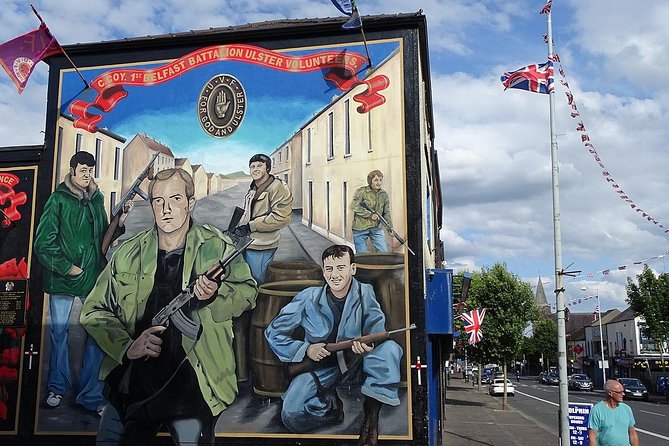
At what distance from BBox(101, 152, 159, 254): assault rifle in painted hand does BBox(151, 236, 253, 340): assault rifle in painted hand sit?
1.93 meters

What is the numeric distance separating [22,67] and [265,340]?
7678 mm

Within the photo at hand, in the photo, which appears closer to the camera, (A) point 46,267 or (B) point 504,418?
(A) point 46,267

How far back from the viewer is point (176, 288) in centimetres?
1338

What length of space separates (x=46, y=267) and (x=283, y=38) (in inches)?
275

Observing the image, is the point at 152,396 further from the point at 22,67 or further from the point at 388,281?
the point at 22,67

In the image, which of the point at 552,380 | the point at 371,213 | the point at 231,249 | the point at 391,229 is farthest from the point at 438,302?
the point at 552,380

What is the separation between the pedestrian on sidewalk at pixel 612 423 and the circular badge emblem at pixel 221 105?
29.2 ft

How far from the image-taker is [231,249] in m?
13.3

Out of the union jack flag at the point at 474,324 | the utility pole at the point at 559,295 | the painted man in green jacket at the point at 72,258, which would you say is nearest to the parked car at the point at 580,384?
the union jack flag at the point at 474,324

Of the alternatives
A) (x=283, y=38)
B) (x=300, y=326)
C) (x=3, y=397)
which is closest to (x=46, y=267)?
(x=3, y=397)

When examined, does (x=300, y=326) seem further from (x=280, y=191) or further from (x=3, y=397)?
(x=3, y=397)

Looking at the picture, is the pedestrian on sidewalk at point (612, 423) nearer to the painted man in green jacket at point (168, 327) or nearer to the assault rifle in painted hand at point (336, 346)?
the assault rifle in painted hand at point (336, 346)

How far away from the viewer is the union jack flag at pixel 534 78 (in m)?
14.2

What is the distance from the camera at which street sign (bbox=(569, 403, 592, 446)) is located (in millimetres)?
12195
